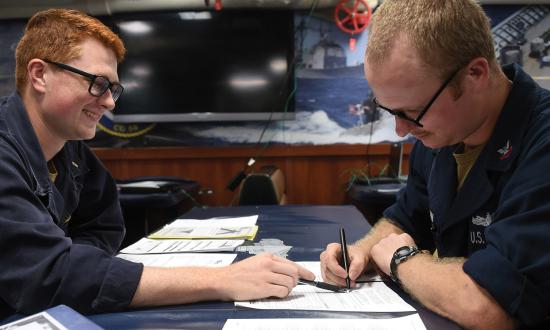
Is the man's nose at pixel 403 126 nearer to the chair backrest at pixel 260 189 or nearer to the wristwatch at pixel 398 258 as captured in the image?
the wristwatch at pixel 398 258

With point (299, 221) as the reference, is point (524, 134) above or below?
above

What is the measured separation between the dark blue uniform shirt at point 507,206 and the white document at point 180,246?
546 mm

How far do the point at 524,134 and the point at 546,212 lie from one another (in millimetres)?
221

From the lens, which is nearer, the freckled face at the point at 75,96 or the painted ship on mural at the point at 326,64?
the freckled face at the point at 75,96

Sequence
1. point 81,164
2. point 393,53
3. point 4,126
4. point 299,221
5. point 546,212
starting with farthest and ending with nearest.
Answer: point 299,221, point 81,164, point 4,126, point 393,53, point 546,212

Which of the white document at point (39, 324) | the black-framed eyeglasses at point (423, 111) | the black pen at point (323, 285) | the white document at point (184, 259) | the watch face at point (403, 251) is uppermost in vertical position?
the black-framed eyeglasses at point (423, 111)

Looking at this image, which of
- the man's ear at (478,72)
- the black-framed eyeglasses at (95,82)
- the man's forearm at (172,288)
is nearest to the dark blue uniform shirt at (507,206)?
the man's ear at (478,72)

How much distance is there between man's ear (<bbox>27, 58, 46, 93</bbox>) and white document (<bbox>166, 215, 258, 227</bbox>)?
69 cm

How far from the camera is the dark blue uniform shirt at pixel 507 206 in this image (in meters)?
0.61

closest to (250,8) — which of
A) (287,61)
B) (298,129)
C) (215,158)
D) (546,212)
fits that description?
(287,61)

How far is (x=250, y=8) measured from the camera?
292 centimetres

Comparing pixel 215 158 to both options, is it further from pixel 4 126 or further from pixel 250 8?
pixel 4 126

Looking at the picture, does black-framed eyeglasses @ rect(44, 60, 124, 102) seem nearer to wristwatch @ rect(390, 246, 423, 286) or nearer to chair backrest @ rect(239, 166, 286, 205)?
wristwatch @ rect(390, 246, 423, 286)

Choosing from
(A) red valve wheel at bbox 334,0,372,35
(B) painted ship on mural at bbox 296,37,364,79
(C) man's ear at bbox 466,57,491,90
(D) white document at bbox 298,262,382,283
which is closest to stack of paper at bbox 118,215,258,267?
(D) white document at bbox 298,262,382,283
